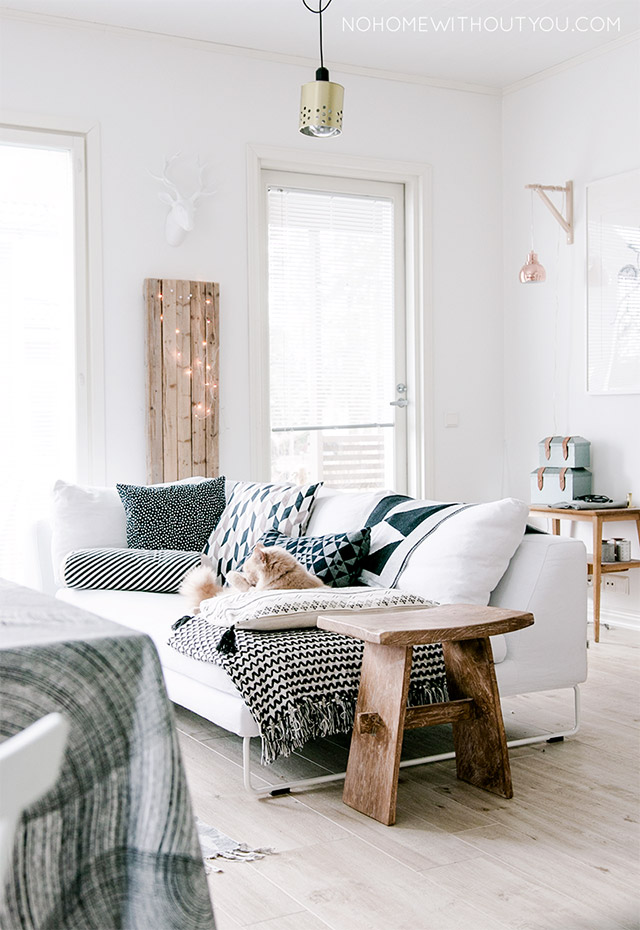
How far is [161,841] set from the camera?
3.30 ft

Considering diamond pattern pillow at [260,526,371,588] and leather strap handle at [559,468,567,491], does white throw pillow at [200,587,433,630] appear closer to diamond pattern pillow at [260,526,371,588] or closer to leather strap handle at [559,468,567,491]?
diamond pattern pillow at [260,526,371,588]

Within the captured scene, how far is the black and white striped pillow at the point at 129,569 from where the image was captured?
3.69 meters

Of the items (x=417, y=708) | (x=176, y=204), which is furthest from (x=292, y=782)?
(x=176, y=204)

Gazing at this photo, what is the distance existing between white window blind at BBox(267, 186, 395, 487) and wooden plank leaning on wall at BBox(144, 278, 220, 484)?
45 centimetres

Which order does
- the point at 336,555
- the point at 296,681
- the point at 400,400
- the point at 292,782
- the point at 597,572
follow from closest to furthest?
the point at 296,681 → the point at 292,782 → the point at 336,555 → the point at 597,572 → the point at 400,400

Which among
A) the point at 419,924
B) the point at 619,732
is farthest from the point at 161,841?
the point at 619,732

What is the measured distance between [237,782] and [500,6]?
355 cm

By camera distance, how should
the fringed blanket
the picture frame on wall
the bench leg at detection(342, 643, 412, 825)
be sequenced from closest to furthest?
1. the bench leg at detection(342, 643, 412, 825)
2. the fringed blanket
3. the picture frame on wall

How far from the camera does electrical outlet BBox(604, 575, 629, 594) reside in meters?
4.93

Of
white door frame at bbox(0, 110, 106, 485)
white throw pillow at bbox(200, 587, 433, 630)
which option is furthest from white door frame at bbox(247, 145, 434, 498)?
white throw pillow at bbox(200, 587, 433, 630)

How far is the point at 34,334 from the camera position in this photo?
15.0 feet

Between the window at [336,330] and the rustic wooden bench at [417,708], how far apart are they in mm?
2632

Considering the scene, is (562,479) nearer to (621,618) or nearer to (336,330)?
(621,618)

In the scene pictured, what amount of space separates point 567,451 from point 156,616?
2.54m
